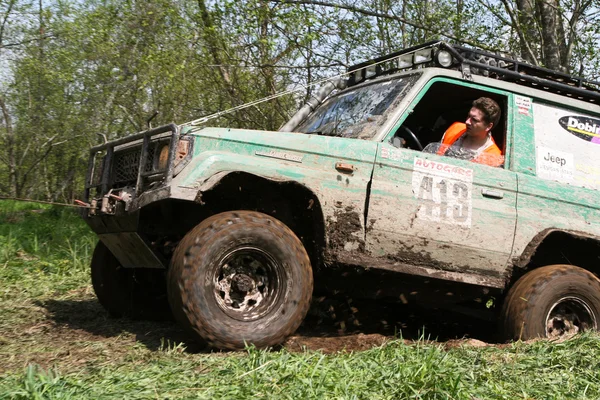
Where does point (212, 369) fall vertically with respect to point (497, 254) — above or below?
below

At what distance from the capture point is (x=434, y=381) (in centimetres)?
345

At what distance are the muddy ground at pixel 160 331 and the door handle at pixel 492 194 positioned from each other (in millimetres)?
1042

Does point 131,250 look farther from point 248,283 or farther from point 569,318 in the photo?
point 569,318

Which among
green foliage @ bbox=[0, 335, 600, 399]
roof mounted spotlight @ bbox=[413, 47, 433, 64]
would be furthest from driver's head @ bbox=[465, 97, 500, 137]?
green foliage @ bbox=[0, 335, 600, 399]

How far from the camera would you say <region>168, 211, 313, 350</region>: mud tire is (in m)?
4.18

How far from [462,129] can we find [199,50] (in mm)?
7057

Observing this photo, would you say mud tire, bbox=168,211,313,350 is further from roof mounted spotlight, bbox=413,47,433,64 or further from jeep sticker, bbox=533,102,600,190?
jeep sticker, bbox=533,102,600,190

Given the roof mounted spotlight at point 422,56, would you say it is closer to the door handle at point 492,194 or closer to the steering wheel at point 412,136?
the steering wheel at point 412,136

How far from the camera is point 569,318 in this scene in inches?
215

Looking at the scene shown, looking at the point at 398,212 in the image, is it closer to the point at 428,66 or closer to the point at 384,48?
the point at 428,66

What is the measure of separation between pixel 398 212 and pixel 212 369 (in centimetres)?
183

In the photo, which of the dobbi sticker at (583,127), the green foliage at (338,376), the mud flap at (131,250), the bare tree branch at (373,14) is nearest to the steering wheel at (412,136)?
the dobbi sticker at (583,127)

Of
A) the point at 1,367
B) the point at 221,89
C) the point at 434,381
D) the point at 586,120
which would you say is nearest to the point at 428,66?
the point at 586,120

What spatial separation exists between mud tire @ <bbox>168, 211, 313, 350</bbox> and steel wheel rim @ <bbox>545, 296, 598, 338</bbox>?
6.88 ft
